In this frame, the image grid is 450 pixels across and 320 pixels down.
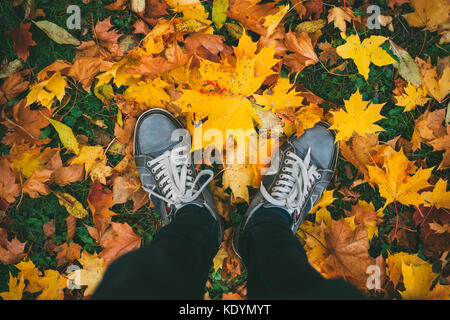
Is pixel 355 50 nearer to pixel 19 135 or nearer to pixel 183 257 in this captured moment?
pixel 183 257

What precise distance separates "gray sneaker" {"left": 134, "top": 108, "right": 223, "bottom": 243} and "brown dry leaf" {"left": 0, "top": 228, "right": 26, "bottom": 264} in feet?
2.59

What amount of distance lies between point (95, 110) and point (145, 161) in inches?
15.9

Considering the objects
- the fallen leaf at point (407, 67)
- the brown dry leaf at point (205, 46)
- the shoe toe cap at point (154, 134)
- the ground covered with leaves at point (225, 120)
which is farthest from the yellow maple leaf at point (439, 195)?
the shoe toe cap at point (154, 134)

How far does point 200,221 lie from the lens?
1.23 meters

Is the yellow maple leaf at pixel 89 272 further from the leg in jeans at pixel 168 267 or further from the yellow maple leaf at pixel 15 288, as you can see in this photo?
the leg in jeans at pixel 168 267

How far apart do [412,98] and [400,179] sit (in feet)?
1.38

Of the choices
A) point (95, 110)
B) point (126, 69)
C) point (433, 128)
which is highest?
point (126, 69)

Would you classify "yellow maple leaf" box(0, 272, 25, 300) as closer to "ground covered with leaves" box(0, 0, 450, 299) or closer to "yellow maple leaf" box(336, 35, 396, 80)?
"ground covered with leaves" box(0, 0, 450, 299)

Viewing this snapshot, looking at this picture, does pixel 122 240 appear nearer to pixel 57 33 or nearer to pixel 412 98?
pixel 57 33

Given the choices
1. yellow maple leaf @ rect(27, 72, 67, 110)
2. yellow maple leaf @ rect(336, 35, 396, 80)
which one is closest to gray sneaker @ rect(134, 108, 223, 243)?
yellow maple leaf @ rect(27, 72, 67, 110)

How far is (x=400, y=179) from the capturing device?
1.32 m

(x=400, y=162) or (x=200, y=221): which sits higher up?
(x=400, y=162)

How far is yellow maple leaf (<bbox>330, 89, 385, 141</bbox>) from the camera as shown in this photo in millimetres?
1327
